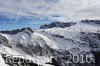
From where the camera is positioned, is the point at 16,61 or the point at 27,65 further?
the point at 16,61

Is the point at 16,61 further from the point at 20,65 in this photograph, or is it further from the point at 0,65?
the point at 0,65

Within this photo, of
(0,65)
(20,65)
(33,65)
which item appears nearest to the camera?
(0,65)

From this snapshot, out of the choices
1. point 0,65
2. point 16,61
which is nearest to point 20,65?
point 16,61

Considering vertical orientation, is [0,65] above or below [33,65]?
above

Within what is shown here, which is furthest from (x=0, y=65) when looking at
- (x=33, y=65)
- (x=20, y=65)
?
(x=20, y=65)

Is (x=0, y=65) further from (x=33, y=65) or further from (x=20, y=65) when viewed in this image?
(x=20, y=65)

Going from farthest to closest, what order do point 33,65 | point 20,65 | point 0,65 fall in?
1. point 20,65
2. point 33,65
3. point 0,65

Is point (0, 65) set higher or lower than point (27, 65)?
higher

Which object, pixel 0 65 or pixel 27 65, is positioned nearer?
pixel 0 65

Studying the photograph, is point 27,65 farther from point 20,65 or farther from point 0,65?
point 0,65
